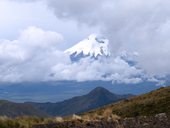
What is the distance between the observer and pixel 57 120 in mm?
31266

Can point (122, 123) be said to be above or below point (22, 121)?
below

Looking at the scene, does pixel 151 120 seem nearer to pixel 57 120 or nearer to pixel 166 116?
pixel 166 116

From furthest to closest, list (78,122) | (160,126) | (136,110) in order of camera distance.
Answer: (136,110) < (78,122) < (160,126)

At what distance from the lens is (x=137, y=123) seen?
2659cm

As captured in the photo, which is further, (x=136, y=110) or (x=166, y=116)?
(x=136, y=110)

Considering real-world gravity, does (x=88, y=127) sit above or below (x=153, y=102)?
below

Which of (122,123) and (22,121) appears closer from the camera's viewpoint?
(122,123)

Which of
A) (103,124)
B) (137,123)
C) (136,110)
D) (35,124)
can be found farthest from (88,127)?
(136,110)

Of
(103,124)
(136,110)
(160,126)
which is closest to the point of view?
(160,126)

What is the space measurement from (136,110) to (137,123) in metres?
12.5

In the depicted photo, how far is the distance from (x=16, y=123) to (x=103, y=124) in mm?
6470

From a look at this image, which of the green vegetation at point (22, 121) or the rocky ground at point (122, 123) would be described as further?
the green vegetation at point (22, 121)

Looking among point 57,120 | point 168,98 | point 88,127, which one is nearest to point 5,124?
point 57,120

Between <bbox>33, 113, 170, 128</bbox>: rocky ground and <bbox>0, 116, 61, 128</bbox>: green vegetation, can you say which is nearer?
<bbox>33, 113, 170, 128</bbox>: rocky ground
